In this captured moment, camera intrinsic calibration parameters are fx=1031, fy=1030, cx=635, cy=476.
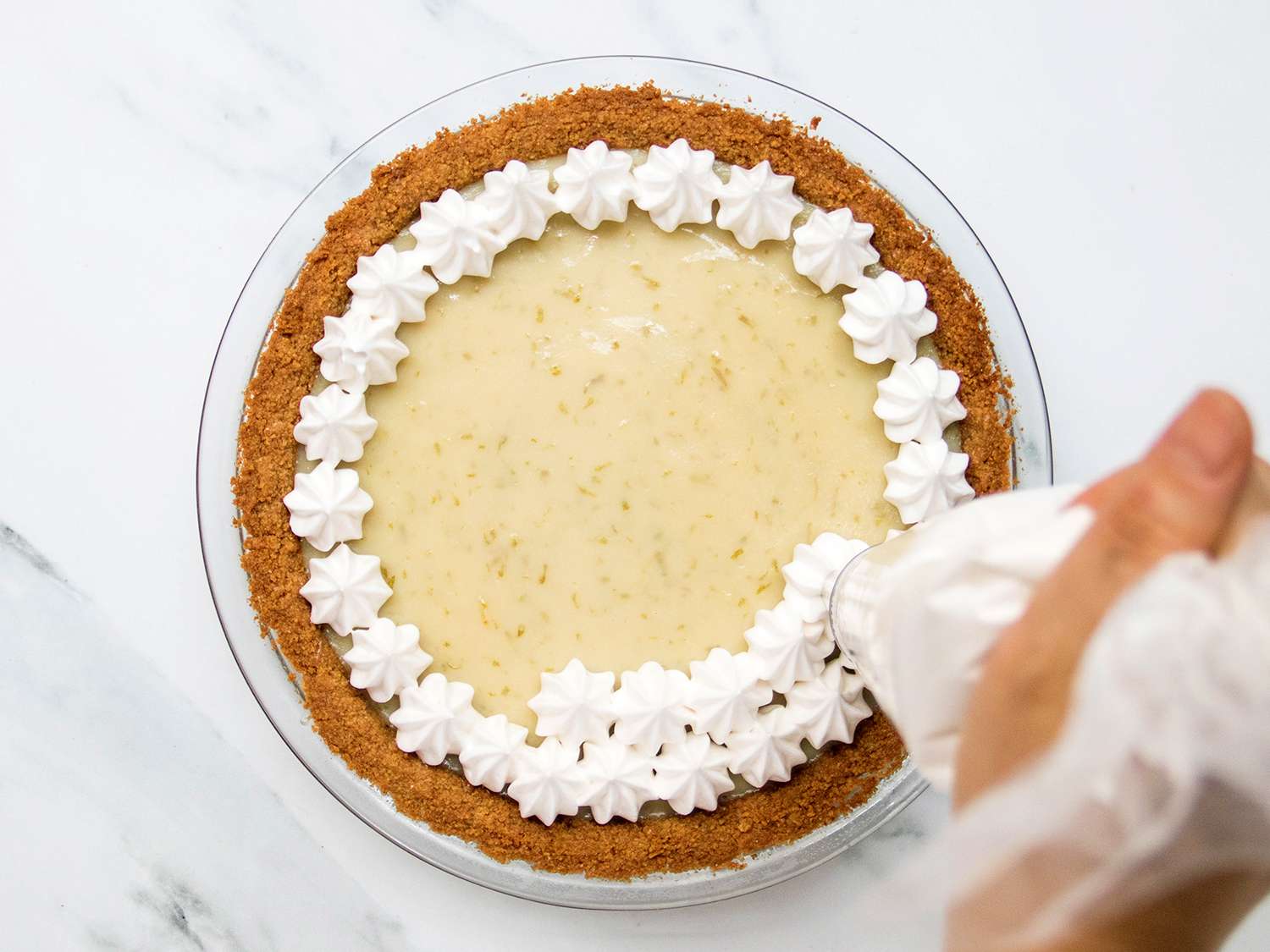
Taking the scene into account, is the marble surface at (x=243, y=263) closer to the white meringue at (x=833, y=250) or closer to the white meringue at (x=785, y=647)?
the white meringue at (x=833, y=250)

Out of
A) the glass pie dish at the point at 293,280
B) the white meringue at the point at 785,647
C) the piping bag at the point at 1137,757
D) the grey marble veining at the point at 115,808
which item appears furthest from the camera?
the grey marble veining at the point at 115,808

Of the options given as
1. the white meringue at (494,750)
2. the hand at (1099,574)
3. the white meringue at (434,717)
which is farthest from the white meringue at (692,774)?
the hand at (1099,574)

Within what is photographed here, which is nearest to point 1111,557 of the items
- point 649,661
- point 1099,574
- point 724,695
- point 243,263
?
point 1099,574

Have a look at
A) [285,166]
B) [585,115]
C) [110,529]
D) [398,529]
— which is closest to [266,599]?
[398,529]

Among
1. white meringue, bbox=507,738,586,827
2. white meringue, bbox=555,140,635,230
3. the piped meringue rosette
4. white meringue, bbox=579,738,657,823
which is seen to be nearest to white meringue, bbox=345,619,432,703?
the piped meringue rosette

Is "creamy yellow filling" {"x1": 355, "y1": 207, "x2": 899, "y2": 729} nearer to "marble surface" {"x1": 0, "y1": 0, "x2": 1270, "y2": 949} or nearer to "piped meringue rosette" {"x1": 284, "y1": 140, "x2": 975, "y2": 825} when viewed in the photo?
"piped meringue rosette" {"x1": 284, "y1": 140, "x2": 975, "y2": 825}

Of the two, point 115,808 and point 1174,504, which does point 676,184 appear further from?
point 115,808
